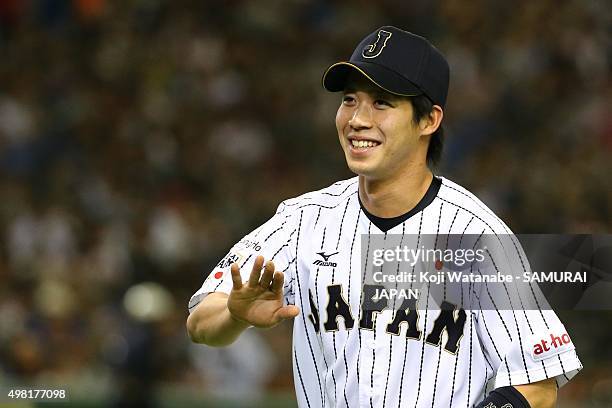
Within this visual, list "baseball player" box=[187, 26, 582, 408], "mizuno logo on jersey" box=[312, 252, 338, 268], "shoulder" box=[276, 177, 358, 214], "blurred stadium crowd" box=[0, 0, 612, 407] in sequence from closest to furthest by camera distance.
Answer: "baseball player" box=[187, 26, 582, 408], "mizuno logo on jersey" box=[312, 252, 338, 268], "shoulder" box=[276, 177, 358, 214], "blurred stadium crowd" box=[0, 0, 612, 407]

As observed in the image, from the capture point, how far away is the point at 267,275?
3098mm

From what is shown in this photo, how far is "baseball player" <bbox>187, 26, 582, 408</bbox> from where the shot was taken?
10.4 ft

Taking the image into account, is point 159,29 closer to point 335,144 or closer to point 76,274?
point 335,144

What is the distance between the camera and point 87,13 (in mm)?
10922

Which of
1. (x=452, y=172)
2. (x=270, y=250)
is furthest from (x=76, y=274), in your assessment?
(x=270, y=250)

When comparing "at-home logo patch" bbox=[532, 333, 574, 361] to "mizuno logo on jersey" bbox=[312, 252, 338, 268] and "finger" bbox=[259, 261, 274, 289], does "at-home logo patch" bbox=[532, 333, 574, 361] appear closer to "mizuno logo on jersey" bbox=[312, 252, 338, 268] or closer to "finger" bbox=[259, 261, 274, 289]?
"mizuno logo on jersey" bbox=[312, 252, 338, 268]

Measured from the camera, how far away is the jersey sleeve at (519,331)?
3.16 m

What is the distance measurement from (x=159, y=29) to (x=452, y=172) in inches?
144

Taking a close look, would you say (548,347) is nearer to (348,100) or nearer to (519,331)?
(519,331)

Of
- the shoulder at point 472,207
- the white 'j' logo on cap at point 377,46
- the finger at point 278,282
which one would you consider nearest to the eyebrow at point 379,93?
the white 'j' logo on cap at point 377,46

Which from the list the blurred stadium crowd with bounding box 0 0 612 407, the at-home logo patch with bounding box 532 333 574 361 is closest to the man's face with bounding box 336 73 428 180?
the at-home logo patch with bounding box 532 333 574 361

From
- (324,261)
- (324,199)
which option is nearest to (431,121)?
(324,199)

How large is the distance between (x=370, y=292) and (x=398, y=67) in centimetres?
69

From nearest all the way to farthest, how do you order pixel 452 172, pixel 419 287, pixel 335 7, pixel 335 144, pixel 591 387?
pixel 419 287 → pixel 591 387 → pixel 452 172 → pixel 335 144 → pixel 335 7
